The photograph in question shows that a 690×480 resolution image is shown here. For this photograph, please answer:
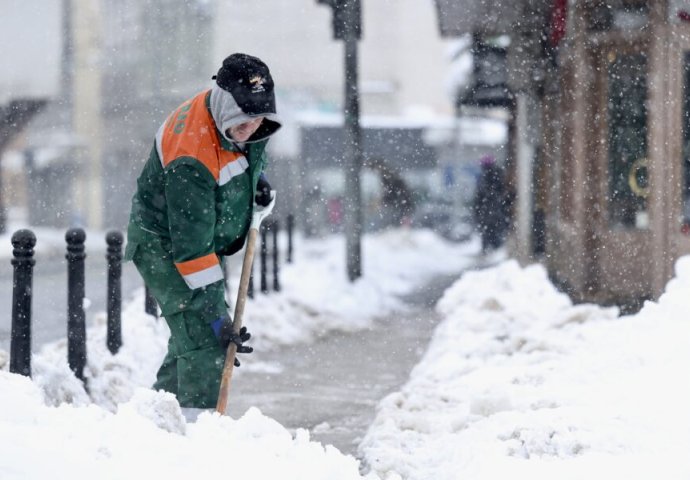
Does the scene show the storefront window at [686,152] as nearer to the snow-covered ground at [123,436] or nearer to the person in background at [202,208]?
the snow-covered ground at [123,436]

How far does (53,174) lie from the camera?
119 feet

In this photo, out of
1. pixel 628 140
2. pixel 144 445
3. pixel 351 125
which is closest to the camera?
pixel 144 445

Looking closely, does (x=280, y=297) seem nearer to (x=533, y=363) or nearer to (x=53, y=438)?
(x=533, y=363)

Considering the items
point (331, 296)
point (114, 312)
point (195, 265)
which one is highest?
point (195, 265)

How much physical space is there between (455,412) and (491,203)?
1665 cm

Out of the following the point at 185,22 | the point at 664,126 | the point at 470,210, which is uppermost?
the point at 185,22

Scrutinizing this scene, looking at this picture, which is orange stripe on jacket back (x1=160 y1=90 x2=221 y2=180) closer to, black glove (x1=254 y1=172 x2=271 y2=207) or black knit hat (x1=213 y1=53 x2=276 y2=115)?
black knit hat (x1=213 y1=53 x2=276 y2=115)

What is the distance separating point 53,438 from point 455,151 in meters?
28.9

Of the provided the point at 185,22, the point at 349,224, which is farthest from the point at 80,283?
the point at 185,22

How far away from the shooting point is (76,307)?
230 inches

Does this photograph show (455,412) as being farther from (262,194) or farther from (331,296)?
(331,296)

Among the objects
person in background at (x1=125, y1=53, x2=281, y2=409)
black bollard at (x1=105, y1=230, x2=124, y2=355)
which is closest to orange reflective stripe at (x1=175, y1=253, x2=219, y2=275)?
person in background at (x1=125, y1=53, x2=281, y2=409)

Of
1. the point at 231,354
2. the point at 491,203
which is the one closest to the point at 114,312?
the point at 231,354

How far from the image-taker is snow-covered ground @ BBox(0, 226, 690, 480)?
3.30m
